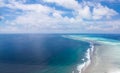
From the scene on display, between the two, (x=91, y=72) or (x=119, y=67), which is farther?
(x=119, y=67)

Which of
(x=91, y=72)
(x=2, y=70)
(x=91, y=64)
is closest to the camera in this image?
(x=91, y=72)

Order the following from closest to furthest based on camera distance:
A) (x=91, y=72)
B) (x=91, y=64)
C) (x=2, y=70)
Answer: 1. (x=91, y=72)
2. (x=2, y=70)
3. (x=91, y=64)

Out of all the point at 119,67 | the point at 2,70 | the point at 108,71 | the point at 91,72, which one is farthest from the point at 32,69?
the point at 119,67

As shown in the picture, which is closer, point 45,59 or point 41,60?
point 41,60

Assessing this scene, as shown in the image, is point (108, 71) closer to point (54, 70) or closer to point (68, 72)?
point (68, 72)

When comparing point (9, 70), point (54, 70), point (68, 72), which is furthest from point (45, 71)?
point (9, 70)

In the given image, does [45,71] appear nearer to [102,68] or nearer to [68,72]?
[68,72]

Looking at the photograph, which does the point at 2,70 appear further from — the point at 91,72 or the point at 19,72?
the point at 91,72

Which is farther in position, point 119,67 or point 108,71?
point 119,67
